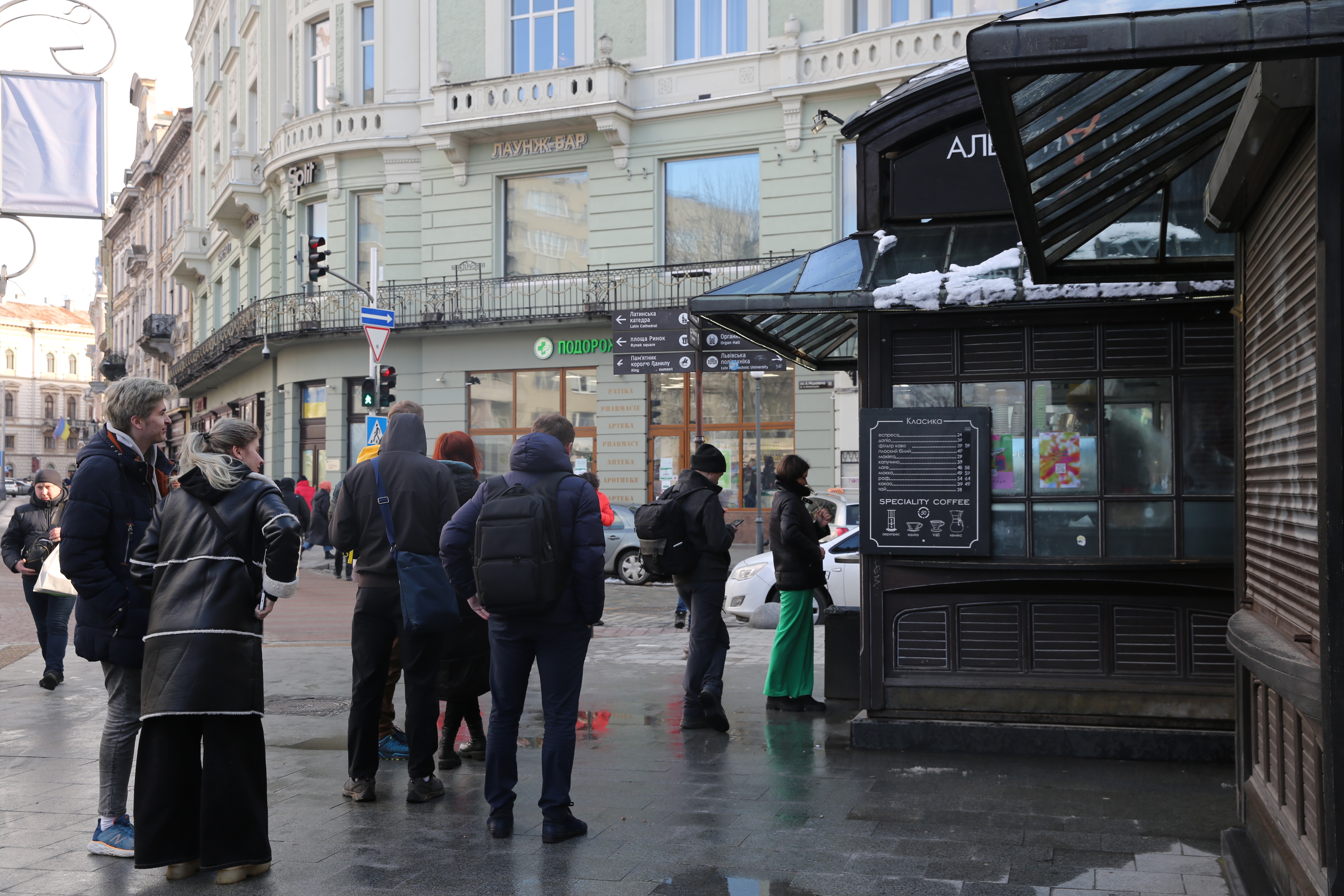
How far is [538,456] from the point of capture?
5.84m

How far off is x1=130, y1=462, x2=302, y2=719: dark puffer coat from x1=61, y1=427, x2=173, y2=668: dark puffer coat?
23cm

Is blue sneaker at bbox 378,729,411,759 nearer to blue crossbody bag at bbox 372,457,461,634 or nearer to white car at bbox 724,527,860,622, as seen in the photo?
blue crossbody bag at bbox 372,457,461,634

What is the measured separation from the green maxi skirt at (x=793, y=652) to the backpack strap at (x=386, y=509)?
129 inches

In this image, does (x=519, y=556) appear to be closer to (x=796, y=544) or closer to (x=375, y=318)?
(x=796, y=544)

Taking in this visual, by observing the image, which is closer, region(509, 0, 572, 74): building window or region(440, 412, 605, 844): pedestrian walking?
region(440, 412, 605, 844): pedestrian walking

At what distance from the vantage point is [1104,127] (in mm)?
4227

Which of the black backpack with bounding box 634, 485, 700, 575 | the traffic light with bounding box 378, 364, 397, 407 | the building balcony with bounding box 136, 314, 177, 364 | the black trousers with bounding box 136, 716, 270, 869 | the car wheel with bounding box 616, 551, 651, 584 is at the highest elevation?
the building balcony with bounding box 136, 314, 177, 364

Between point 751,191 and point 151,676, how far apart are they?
21898 mm

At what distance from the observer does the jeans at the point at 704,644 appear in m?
8.29

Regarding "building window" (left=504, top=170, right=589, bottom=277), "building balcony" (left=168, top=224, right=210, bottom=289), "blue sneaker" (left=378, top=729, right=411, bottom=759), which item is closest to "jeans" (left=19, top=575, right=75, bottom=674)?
"blue sneaker" (left=378, top=729, right=411, bottom=759)

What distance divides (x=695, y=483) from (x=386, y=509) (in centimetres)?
242

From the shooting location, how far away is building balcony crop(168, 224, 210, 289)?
41.9 meters

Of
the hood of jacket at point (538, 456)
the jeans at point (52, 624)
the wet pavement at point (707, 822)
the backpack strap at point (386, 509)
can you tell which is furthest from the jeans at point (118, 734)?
the jeans at point (52, 624)

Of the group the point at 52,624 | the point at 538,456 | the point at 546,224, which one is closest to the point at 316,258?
the point at 546,224
